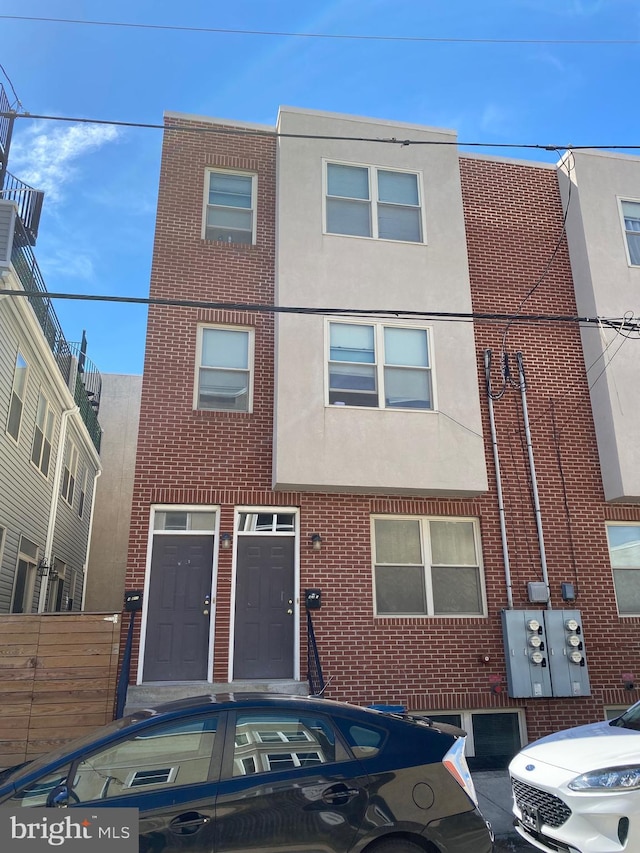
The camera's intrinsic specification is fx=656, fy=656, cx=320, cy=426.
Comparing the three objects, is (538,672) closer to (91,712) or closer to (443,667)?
(443,667)

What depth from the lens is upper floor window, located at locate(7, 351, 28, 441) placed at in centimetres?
1112

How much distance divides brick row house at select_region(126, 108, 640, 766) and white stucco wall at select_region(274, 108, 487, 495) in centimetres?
4

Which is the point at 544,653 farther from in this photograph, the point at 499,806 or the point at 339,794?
the point at 339,794

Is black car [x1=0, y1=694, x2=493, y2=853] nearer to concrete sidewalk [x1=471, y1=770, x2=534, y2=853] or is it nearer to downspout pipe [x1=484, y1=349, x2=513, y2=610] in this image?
concrete sidewalk [x1=471, y1=770, x2=534, y2=853]

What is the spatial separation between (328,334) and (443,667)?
5.10m

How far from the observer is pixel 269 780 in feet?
13.1

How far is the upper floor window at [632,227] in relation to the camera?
11.5 metres

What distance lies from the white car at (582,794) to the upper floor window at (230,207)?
850 cm

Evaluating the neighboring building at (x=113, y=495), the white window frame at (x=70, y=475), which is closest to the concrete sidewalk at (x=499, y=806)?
the white window frame at (x=70, y=475)

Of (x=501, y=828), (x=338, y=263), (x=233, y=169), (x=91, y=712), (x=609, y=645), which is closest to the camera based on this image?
(x=501, y=828)

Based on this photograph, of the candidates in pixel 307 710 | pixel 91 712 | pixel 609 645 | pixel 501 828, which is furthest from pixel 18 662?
pixel 609 645

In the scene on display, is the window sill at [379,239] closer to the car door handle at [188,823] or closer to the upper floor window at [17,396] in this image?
the upper floor window at [17,396]

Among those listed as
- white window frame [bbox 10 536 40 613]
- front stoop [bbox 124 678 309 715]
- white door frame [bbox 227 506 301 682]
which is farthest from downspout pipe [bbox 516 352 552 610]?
white window frame [bbox 10 536 40 613]

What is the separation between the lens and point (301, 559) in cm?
922
